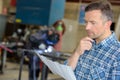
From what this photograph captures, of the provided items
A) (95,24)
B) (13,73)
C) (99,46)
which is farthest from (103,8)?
(13,73)

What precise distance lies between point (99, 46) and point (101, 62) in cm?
11

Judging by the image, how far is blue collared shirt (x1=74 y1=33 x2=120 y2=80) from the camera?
1.39 m

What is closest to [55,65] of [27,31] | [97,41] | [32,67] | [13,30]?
[97,41]

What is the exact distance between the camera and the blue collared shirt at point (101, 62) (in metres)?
1.39

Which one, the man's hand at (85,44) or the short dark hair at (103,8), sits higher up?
the short dark hair at (103,8)

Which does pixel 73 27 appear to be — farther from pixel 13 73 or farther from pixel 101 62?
pixel 101 62

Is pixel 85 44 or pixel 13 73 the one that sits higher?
pixel 85 44

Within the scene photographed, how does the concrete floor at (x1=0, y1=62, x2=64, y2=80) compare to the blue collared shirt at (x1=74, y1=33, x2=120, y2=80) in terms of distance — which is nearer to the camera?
the blue collared shirt at (x1=74, y1=33, x2=120, y2=80)

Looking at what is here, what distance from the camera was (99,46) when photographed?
150cm

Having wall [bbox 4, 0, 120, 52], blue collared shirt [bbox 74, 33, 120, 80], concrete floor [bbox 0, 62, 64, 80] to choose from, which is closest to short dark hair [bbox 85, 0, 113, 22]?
blue collared shirt [bbox 74, 33, 120, 80]

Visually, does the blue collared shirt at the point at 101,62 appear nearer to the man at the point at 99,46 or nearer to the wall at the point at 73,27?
the man at the point at 99,46

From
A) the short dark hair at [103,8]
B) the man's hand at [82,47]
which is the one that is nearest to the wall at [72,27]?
the man's hand at [82,47]

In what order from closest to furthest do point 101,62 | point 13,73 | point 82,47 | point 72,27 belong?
point 101,62
point 82,47
point 13,73
point 72,27

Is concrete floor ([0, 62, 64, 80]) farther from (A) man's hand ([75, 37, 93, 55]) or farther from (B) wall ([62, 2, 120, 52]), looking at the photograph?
(A) man's hand ([75, 37, 93, 55])
